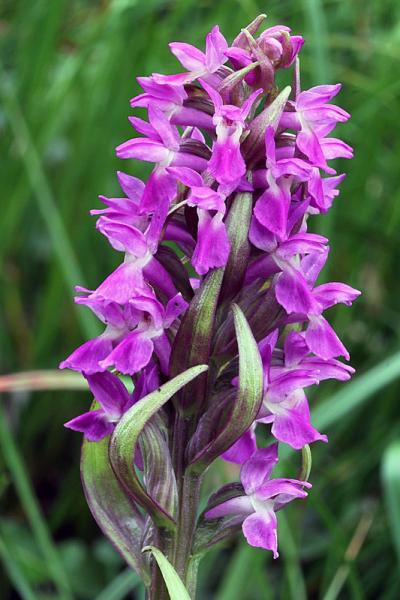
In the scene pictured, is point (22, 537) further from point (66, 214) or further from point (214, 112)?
point (214, 112)

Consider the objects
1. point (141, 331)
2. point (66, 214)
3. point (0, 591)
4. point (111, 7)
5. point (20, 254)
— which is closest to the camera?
point (141, 331)

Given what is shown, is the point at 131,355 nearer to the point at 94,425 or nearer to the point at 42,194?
the point at 94,425

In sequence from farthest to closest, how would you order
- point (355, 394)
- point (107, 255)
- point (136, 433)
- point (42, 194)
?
1. point (107, 255)
2. point (42, 194)
3. point (355, 394)
4. point (136, 433)

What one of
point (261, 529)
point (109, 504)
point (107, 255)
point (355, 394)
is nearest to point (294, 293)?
point (261, 529)

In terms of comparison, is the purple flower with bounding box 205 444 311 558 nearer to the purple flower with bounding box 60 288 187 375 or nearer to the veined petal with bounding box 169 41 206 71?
the purple flower with bounding box 60 288 187 375

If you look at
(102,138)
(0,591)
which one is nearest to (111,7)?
(102,138)

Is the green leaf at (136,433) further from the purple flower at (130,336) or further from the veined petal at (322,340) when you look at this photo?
the veined petal at (322,340)
